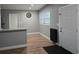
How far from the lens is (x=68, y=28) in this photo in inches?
210

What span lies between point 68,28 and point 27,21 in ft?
24.0

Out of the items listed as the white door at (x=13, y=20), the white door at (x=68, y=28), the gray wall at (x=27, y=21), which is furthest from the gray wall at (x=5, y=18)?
the white door at (x=68, y=28)

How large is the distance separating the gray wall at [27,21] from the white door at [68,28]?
6.39m

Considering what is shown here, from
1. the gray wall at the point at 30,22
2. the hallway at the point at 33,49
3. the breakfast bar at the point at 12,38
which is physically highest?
the gray wall at the point at 30,22

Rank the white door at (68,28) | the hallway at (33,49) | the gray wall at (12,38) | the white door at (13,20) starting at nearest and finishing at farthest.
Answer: the white door at (68,28)
the hallway at (33,49)
the gray wall at (12,38)
the white door at (13,20)

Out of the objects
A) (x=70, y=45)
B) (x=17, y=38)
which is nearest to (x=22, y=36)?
(x=17, y=38)

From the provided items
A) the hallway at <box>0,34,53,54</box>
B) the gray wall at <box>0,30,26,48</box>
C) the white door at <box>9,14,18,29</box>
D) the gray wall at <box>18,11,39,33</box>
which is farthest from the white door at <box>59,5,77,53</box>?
the white door at <box>9,14,18,29</box>

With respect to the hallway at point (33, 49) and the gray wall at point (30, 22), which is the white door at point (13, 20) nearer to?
the gray wall at point (30, 22)

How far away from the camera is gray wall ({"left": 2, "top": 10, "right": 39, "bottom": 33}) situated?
1195 cm

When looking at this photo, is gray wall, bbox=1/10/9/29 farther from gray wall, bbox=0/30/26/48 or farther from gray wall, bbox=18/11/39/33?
gray wall, bbox=0/30/26/48

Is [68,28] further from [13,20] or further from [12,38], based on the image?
[13,20]

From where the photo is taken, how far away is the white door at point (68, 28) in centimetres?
482

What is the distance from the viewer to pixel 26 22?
12.2 m
